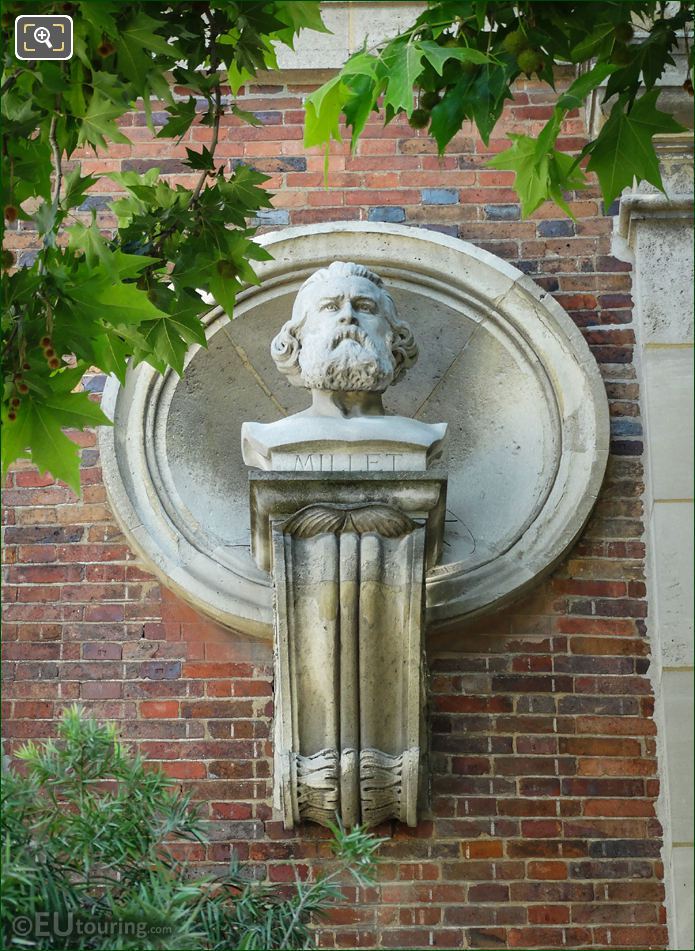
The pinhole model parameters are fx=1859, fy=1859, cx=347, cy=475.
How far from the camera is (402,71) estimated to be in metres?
3.83

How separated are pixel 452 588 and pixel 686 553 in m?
0.69

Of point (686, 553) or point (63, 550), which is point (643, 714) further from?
point (63, 550)

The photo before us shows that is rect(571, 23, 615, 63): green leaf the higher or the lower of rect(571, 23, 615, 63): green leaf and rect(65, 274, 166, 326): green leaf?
Answer: the higher

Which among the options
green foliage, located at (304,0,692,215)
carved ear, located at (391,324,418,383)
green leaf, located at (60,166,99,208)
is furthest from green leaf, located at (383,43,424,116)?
carved ear, located at (391,324,418,383)

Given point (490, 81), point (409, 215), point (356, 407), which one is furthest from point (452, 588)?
point (490, 81)

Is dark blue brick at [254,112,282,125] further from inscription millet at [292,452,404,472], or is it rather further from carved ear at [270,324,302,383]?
inscription millet at [292,452,404,472]

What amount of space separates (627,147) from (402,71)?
58 cm

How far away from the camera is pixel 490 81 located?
406 centimetres

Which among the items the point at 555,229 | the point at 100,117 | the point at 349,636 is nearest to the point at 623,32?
the point at 100,117

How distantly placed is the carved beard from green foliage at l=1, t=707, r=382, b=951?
1.89m

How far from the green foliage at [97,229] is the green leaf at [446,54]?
282 mm

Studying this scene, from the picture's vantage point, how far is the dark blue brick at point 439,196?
19.2 ft

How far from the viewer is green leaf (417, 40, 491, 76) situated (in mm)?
3787

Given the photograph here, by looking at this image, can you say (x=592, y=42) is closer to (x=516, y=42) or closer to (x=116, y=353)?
(x=516, y=42)
